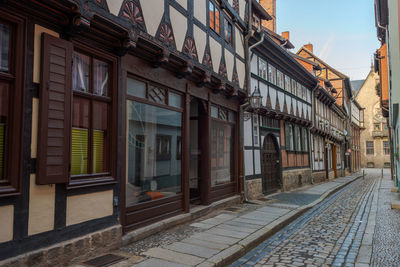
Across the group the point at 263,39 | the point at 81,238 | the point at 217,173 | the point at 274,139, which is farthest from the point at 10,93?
the point at 274,139

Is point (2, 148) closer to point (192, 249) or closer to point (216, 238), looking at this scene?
point (192, 249)

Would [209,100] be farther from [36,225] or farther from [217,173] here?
[36,225]

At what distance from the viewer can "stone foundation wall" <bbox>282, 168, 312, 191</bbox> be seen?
14.6 m

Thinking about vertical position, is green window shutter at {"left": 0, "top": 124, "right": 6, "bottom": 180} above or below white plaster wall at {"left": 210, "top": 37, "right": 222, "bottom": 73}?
below

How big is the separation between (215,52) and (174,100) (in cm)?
242

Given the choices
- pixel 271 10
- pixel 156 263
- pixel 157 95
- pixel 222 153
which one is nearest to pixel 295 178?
pixel 222 153

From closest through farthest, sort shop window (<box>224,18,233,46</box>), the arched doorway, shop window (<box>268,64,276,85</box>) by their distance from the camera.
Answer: shop window (<box>224,18,233,46</box>)
the arched doorway
shop window (<box>268,64,276,85</box>)

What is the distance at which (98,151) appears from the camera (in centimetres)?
501

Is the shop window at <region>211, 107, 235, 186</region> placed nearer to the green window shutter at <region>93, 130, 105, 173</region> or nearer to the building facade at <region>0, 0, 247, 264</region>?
the building facade at <region>0, 0, 247, 264</region>

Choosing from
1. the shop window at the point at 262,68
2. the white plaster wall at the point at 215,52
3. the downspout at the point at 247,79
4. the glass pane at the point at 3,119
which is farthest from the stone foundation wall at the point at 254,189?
the glass pane at the point at 3,119

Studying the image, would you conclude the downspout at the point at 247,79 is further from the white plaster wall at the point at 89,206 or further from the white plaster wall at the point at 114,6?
the white plaster wall at the point at 114,6

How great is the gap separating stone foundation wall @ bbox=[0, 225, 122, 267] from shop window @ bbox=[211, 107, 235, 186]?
4325 mm

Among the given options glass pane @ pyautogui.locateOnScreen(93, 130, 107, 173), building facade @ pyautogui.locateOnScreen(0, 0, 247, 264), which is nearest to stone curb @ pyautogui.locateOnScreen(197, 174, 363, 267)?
building facade @ pyautogui.locateOnScreen(0, 0, 247, 264)

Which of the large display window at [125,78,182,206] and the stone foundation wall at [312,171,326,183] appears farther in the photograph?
the stone foundation wall at [312,171,326,183]
